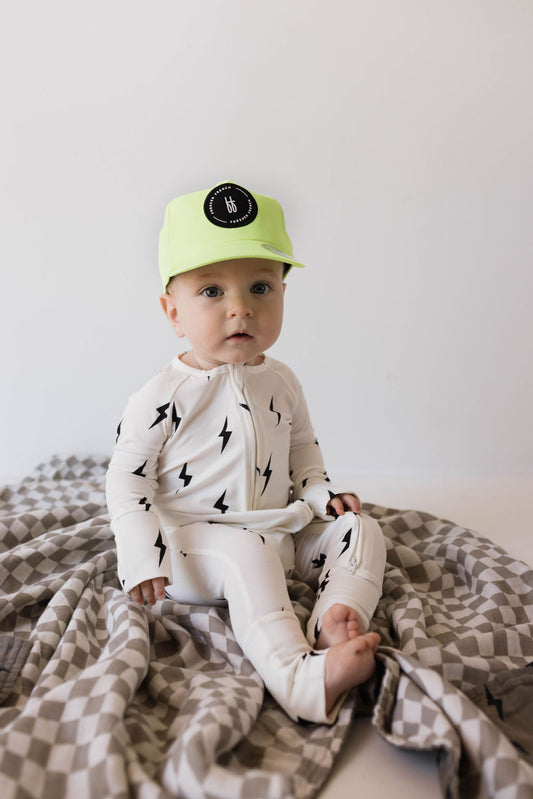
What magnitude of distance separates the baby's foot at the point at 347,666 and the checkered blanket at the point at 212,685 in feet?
0.08

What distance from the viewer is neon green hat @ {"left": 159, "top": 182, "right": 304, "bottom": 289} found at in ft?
3.26

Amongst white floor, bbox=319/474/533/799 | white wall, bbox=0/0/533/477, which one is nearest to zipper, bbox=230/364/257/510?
white floor, bbox=319/474/533/799

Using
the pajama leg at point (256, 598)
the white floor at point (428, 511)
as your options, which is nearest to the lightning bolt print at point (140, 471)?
the pajama leg at point (256, 598)

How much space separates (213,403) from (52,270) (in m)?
0.83

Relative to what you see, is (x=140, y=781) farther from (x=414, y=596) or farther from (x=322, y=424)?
(x=322, y=424)

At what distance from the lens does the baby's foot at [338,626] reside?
0.92 metres

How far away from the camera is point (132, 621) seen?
98 centimetres

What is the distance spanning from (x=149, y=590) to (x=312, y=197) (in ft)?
3.49

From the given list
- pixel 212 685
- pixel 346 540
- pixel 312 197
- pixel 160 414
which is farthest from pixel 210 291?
pixel 312 197

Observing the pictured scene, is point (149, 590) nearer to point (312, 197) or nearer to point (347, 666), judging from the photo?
point (347, 666)

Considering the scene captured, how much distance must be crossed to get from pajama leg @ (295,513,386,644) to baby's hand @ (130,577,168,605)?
0.21 metres

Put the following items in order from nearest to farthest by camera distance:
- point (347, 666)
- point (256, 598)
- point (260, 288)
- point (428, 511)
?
point (347, 666) → point (256, 598) → point (260, 288) → point (428, 511)

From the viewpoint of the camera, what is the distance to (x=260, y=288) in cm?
106

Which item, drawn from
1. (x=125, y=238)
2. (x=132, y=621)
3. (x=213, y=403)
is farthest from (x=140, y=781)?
(x=125, y=238)
